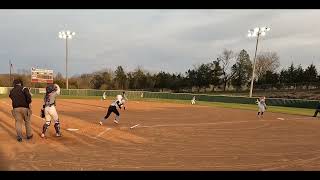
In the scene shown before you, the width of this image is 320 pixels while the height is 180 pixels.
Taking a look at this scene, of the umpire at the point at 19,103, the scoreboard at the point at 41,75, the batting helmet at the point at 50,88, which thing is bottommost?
the umpire at the point at 19,103

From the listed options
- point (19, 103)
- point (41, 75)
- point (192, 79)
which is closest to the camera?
point (19, 103)

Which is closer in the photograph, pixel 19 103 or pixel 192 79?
pixel 19 103

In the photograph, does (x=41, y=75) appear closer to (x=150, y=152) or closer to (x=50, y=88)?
(x=50, y=88)

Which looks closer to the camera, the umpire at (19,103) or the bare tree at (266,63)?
the umpire at (19,103)

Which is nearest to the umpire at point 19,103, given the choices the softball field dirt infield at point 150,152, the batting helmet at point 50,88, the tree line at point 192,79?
the softball field dirt infield at point 150,152

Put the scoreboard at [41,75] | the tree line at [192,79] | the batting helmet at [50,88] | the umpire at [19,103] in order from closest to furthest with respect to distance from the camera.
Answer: the umpire at [19,103] < the batting helmet at [50,88] < the scoreboard at [41,75] < the tree line at [192,79]

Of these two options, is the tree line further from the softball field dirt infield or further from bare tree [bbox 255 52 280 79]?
the softball field dirt infield

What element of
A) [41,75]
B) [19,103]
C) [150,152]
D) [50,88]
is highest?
[41,75]

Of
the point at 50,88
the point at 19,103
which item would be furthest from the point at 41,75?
the point at 19,103

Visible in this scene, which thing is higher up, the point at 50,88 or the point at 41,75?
the point at 41,75

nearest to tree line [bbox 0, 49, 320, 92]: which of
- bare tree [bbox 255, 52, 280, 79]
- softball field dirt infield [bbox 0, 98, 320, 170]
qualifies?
bare tree [bbox 255, 52, 280, 79]

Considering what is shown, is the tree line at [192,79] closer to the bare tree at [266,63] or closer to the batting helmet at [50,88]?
the bare tree at [266,63]

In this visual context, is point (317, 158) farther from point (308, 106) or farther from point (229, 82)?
point (229, 82)
